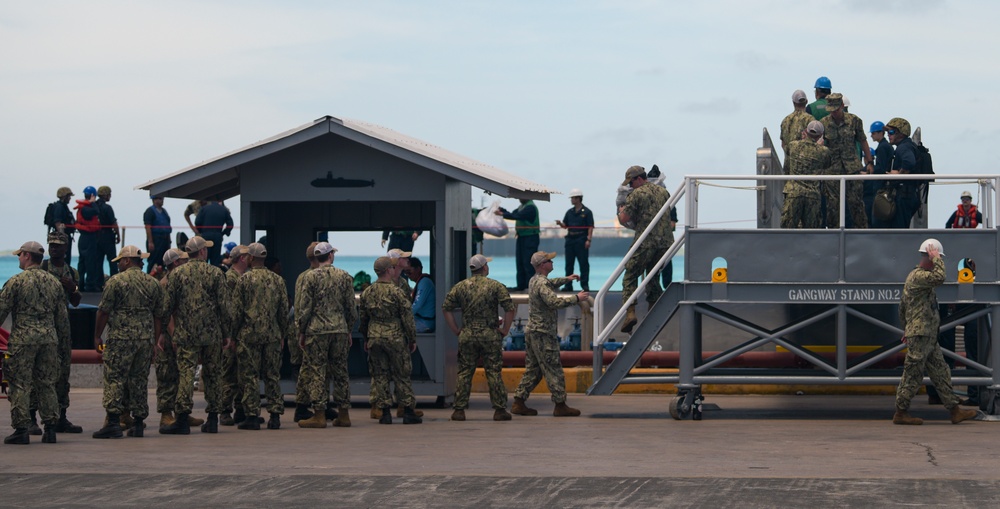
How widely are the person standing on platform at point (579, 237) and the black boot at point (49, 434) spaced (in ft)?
34.3

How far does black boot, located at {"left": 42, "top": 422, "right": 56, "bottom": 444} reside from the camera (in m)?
13.1

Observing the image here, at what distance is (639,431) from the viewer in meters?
14.2

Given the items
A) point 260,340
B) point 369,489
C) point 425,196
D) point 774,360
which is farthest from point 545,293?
point 369,489

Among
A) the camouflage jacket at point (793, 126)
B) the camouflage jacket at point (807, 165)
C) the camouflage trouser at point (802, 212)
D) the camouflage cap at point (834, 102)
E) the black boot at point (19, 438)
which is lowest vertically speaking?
the black boot at point (19, 438)

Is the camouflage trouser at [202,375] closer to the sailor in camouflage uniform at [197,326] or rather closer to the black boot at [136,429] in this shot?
the sailor in camouflage uniform at [197,326]

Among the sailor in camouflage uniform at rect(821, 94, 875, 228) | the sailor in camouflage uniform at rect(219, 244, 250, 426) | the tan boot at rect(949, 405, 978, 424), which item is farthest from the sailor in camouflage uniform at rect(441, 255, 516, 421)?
the tan boot at rect(949, 405, 978, 424)

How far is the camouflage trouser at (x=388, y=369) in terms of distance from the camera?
1501 cm

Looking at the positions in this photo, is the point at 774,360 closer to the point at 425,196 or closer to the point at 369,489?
the point at 425,196

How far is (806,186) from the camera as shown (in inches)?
612

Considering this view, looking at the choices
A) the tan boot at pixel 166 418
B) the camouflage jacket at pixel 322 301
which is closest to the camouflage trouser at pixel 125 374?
the tan boot at pixel 166 418

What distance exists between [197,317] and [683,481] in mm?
5730

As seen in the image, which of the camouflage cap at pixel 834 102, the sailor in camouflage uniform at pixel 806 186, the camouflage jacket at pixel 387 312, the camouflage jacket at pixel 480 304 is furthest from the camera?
the camouflage cap at pixel 834 102

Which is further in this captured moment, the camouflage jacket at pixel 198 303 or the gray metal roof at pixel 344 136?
the gray metal roof at pixel 344 136

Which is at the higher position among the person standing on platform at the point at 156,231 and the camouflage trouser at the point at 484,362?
the person standing on platform at the point at 156,231
